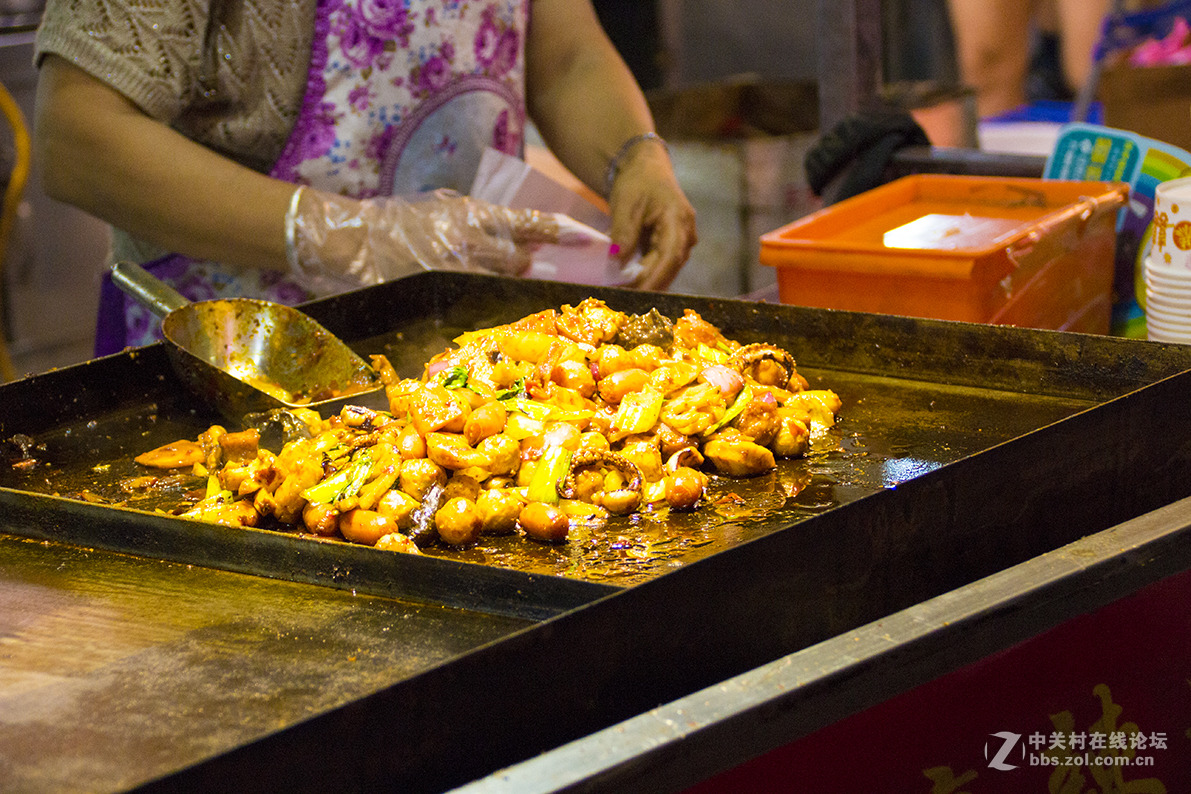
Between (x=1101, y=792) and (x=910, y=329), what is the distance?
0.74 meters

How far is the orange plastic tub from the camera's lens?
5.94ft

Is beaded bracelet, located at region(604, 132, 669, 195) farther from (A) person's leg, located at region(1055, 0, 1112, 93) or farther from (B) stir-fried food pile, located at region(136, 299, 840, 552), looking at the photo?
(A) person's leg, located at region(1055, 0, 1112, 93)

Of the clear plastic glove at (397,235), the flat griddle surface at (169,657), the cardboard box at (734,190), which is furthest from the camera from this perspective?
the cardboard box at (734,190)

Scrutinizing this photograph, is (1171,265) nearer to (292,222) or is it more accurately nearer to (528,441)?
(528,441)

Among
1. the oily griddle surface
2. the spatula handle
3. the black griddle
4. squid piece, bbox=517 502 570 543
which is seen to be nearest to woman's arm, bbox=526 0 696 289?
the black griddle

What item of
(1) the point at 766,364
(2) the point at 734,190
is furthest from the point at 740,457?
(2) the point at 734,190

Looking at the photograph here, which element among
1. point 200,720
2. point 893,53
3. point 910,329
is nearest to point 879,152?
point 910,329

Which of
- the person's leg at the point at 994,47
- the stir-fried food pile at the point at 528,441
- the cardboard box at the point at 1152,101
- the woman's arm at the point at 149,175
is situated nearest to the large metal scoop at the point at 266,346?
the stir-fried food pile at the point at 528,441

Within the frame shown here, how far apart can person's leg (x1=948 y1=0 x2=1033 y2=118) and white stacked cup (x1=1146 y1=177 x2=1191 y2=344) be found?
12.5 feet

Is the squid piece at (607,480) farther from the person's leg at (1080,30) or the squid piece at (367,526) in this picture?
the person's leg at (1080,30)

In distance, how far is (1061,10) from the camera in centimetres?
532

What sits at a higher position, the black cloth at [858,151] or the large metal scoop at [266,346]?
the black cloth at [858,151]

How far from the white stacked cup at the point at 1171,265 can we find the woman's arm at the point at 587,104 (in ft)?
3.72

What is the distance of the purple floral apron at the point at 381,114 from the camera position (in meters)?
2.40
